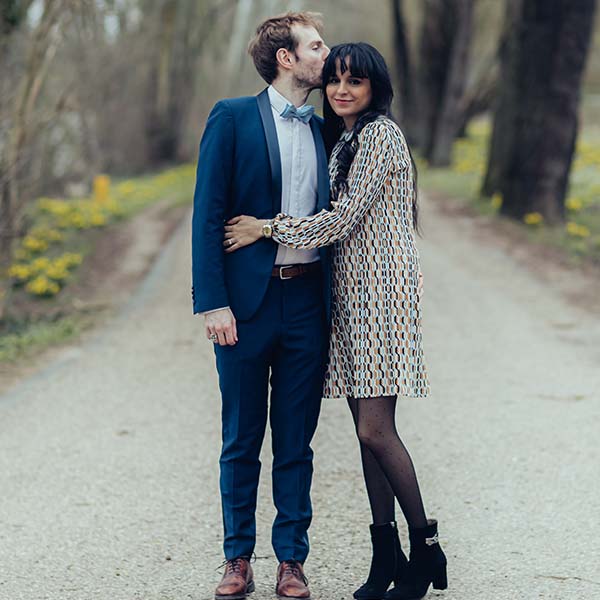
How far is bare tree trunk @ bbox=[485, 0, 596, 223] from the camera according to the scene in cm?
1278

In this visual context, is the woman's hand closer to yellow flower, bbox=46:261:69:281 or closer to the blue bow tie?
the blue bow tie

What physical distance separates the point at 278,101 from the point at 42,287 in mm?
7794

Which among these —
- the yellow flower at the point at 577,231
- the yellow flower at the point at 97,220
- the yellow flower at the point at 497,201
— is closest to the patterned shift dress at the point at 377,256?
the yellow flower at the point at 577,231

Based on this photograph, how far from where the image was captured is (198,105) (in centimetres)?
2759

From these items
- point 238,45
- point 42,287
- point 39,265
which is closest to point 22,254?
point 39,265

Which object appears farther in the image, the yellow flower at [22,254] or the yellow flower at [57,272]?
the yellow flower at [22,254]

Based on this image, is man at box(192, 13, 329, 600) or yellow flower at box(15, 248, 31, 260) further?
yellow flower at box(15, 248, 31, 260)

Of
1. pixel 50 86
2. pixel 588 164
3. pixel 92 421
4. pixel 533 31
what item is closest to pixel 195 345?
pixel 92 421

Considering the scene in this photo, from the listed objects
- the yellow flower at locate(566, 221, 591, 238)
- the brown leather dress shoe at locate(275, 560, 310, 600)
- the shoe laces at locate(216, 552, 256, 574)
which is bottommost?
the yellow flower at locate(566, 221, 591, 238)

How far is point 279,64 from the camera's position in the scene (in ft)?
12.2

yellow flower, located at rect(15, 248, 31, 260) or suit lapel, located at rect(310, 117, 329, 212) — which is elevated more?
suit lapel, located at rect(310, 117, 329, 212)

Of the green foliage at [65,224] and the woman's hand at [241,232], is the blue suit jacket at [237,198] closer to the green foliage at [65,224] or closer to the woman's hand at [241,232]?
the woman's hand at [241,232]

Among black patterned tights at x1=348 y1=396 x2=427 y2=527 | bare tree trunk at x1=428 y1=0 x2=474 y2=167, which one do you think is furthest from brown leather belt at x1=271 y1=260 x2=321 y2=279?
bare tree trunk at x1=428 y1=0 x2=474 y2=167

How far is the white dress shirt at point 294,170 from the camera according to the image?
3.66 meters
